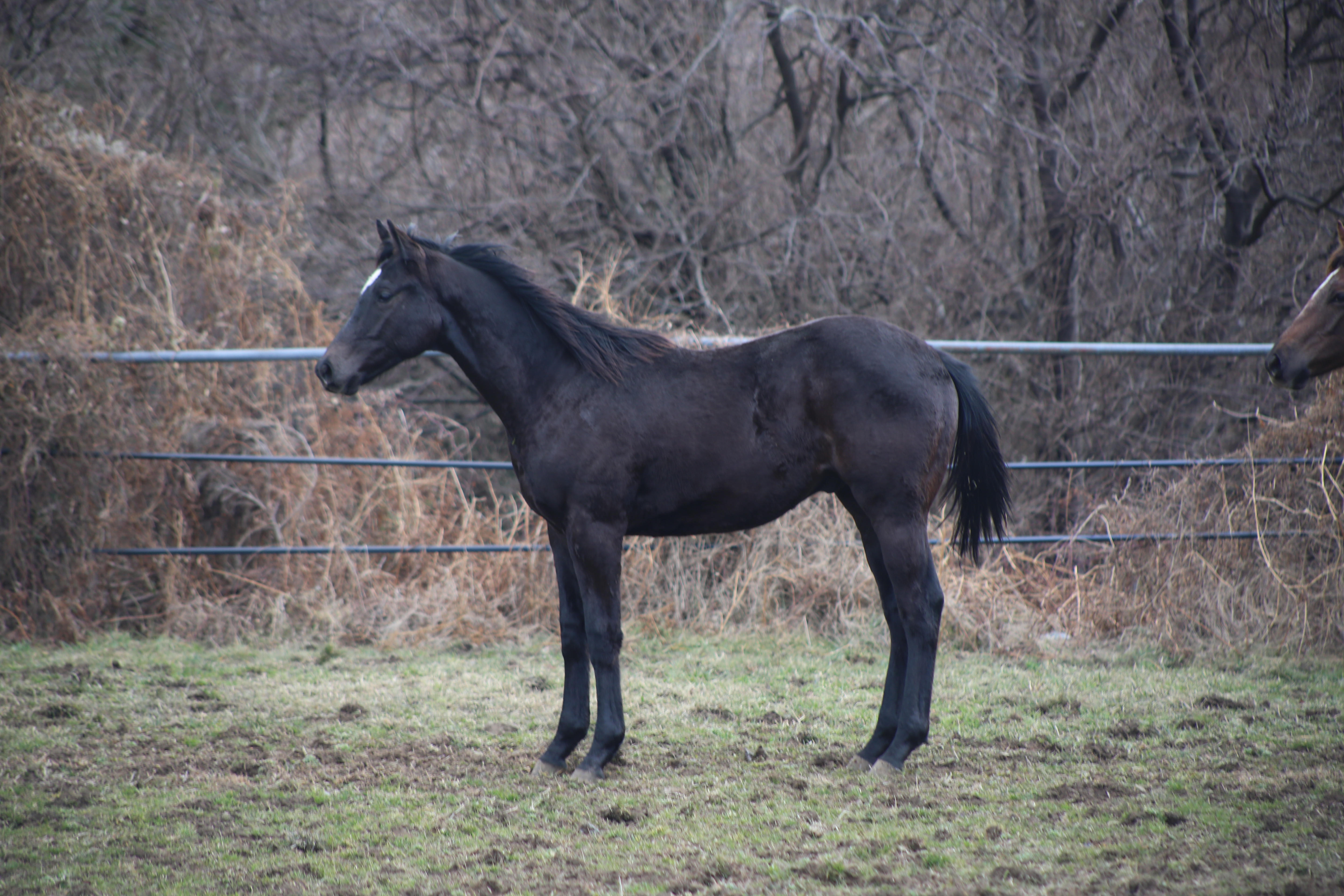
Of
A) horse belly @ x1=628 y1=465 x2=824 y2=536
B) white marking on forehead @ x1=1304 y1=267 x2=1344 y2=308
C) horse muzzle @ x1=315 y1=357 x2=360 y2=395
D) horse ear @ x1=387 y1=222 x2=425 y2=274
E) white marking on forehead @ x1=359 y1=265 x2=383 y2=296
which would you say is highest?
white marking on forehead @ x1=1304 y1=267 x2=1344 y2=308

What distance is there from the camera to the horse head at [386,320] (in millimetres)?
3709

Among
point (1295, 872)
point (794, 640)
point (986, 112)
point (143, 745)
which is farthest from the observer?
point (986, 112)

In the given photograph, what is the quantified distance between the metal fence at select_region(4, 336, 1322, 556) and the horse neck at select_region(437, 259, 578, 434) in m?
1.89

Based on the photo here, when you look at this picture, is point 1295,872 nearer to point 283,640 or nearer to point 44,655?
point 283,640

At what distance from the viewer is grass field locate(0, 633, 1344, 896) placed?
2635 mm

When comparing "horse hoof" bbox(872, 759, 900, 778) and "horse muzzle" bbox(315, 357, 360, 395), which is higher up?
"horse muzzle" bbox(315, 357, 360, 395)

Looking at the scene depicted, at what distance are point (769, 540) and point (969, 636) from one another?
1243 millimetres

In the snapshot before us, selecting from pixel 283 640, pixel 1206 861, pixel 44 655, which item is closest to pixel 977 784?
pixel 1206 861

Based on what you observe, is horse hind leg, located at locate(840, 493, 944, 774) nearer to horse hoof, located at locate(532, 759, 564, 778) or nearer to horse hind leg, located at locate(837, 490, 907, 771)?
horse hind leg, located at locate(837, 490, 907, 771)

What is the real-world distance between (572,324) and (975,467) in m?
1.63

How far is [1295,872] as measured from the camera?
250 centimetres

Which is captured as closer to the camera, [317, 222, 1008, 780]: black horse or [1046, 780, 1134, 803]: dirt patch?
[1046, 780, 1134, 803]: dirt patch

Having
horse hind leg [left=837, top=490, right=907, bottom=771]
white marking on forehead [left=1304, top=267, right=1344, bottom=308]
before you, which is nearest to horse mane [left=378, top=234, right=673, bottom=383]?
horse hind leg [left=837, top=490, right=907, bottom=771]

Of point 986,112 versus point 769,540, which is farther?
point 986,112
